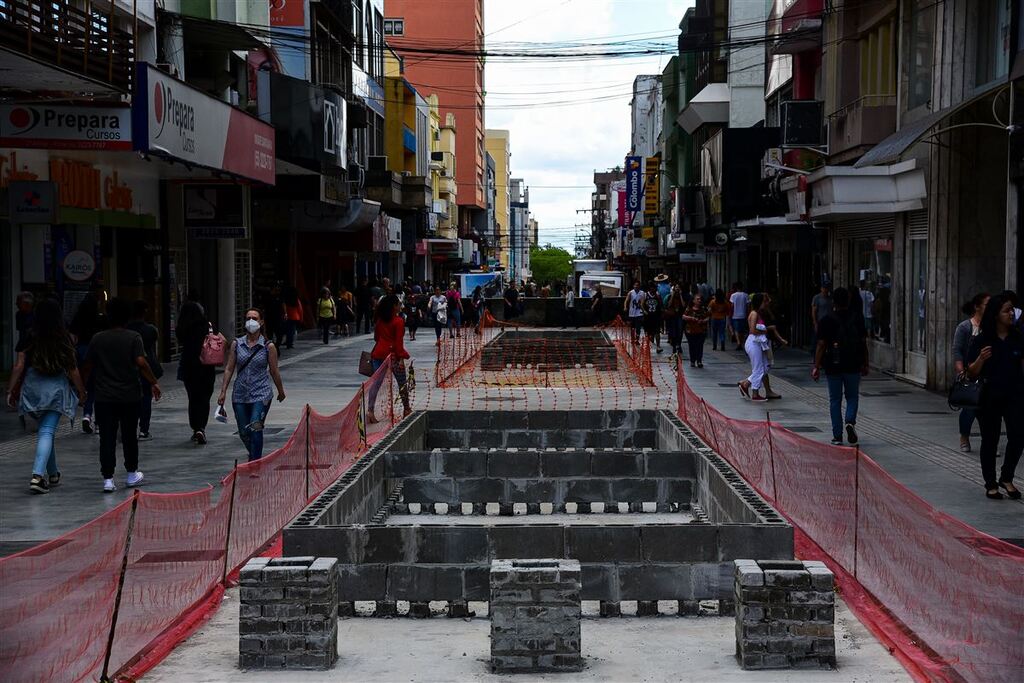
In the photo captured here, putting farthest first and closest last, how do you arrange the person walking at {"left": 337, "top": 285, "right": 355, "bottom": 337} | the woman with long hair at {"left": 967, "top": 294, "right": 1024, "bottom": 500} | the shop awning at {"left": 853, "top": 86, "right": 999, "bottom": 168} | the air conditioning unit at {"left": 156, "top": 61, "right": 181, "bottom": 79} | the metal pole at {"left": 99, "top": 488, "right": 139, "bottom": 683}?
the person walking at {"left": 337, "top": 285, "right": 355, "bottom": 337}
the air conditioning unit at {"left": 156, "top": 61, "right": 181, "bottom": 79}
the shop awning at {"left": 853, "top": 86, "right": 999, "bottom": 168}
the woman with long hair at {"left": 967, "top": 294, "right": 1024, "bottom": 500}
the metal pole at {"left": 99, "top": 488, "right": 139, "bottom": 683}

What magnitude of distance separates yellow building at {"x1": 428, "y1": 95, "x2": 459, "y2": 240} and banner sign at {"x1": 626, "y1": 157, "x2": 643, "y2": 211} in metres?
12.0

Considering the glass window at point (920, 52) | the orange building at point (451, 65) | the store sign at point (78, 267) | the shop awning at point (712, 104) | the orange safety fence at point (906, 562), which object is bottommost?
the orange safety fence at point (906, 562)

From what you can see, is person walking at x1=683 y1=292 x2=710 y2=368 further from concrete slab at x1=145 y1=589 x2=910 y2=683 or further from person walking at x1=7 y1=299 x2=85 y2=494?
concrete slab at x1=145 y1=589 x2=910 y2=683

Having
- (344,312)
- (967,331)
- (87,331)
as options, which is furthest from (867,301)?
(344,312)

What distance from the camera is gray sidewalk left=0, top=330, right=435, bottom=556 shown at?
1079 cm

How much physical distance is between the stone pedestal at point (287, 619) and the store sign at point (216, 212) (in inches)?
843

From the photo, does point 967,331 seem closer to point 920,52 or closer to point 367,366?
point 367,366

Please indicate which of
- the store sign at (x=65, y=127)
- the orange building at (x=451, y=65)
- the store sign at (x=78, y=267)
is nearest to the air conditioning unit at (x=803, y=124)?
the store sign at (x=65, y=127)

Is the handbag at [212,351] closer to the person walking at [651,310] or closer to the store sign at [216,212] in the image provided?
the store sign at [216,212]

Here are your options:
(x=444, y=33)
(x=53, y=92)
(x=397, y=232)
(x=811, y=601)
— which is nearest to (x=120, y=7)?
(x=53, y=92)

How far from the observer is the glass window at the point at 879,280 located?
25.4m

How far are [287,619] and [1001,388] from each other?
7233mm

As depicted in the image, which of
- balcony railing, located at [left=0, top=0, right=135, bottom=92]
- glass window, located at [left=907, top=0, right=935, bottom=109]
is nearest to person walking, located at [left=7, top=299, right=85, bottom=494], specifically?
balcony railing, located at [left=0, top=0, right=135, bottom=92]

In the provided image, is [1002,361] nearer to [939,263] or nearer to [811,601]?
[811,601]
